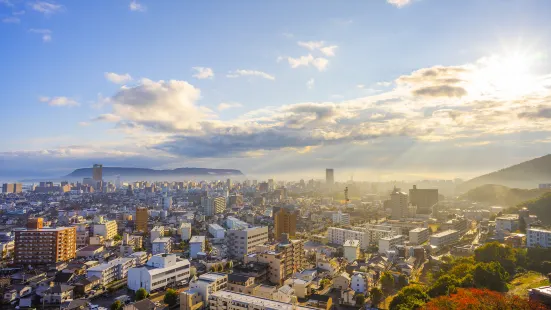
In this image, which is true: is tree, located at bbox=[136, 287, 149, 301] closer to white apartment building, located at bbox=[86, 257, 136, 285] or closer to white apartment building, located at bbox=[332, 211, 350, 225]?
white apartment building, located at bbox=[86, 257, 136, 285]

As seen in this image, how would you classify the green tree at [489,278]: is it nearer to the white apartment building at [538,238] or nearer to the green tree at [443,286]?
the green tree at [443,286]

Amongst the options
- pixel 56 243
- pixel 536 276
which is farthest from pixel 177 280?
pixel 536 276

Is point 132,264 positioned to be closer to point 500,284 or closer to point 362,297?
point 362,297

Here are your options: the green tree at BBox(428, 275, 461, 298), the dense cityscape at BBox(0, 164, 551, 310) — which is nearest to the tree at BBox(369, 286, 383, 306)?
the dense cityscape at BBox(0, 164, 551, 310)

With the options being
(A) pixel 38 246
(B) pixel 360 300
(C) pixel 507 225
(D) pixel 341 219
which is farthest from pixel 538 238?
(A) pixel 38 246

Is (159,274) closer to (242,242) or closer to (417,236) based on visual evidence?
(242,242)

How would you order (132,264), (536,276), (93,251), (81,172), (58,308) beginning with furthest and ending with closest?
1. (81,172)
2. (93,251)
3. (132,264)
4. (536,276)
5. (58,308)
